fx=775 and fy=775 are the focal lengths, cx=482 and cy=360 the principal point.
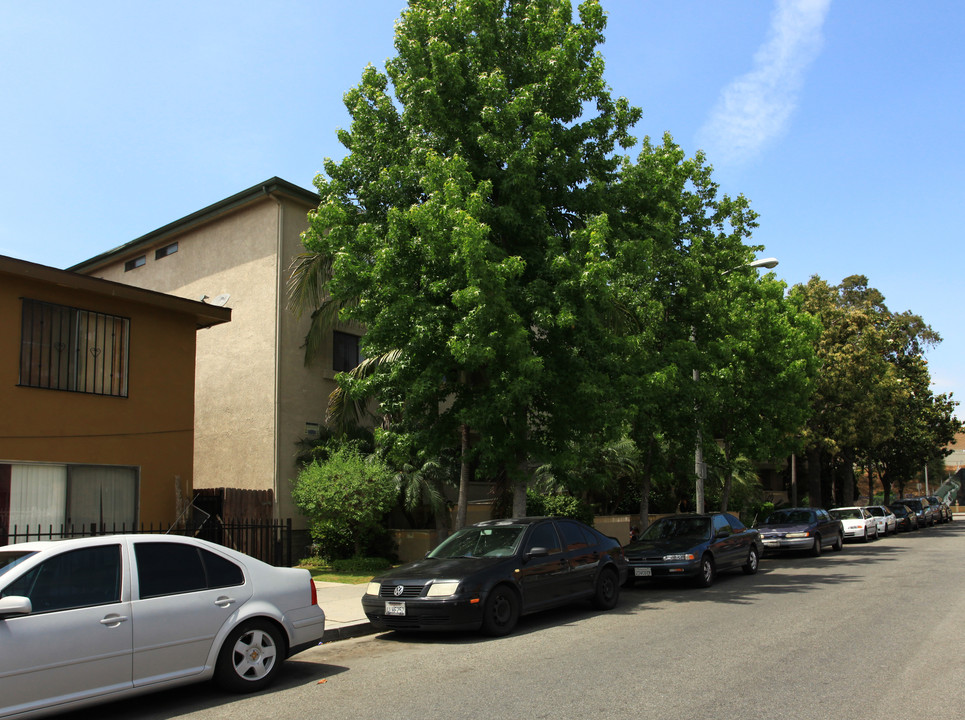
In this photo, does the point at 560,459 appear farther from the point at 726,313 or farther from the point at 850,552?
the point at 850,552

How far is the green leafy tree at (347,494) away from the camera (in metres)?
16.3

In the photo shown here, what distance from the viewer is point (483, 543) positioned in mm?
10750

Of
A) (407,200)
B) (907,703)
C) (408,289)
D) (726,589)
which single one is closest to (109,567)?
(907,703)

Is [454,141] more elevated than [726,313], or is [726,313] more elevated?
[454,141]

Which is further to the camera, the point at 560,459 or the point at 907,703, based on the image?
the point at 560,459

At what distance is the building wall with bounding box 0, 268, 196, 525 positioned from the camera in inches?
519

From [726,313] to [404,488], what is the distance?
9113 millimetres

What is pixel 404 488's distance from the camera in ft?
59.5

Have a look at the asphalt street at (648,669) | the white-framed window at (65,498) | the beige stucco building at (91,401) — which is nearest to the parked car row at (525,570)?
the asphalt street at (648,669)

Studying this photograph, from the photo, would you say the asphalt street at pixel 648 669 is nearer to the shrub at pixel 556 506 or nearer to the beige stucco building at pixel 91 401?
the beige stucco building at pixel 91 401

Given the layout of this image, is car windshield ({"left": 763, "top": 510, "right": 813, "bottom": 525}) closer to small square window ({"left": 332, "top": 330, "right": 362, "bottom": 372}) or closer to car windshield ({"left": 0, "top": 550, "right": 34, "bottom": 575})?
small square window ({"left": 332, "top": 330, "right": 362, "bottom": 372})

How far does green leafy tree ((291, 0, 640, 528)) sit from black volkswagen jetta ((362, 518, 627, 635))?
2585 mm

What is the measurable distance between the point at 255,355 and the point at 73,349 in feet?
19.0

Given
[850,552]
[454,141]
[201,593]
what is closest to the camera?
[201,593]
